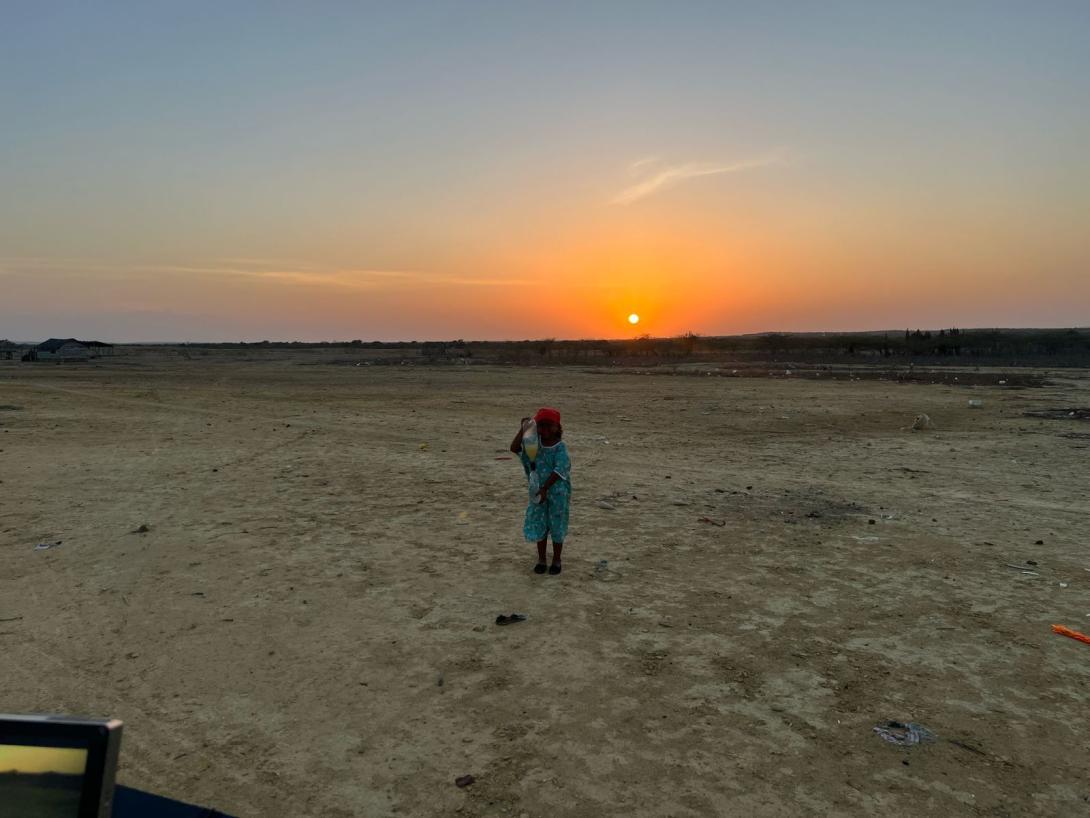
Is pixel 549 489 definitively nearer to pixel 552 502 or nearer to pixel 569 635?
pixel 552 502

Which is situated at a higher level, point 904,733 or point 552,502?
point 552,502

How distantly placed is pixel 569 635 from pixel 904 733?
7.26 ft

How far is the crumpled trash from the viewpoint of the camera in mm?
3652

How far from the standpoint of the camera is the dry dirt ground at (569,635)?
3354mm

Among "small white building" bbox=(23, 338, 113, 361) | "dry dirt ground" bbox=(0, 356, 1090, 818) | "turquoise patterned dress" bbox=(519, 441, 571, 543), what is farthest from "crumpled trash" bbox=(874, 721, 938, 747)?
"small white building" bbox=(23, 338, 113, 361)

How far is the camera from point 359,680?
428 cm

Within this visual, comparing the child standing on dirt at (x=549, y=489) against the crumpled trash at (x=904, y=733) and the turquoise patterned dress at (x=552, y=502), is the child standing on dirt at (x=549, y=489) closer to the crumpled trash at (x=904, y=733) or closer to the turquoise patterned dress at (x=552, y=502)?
the turquoise patterned dress at (x=552, y=502)

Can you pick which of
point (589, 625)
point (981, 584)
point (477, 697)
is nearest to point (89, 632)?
point (477, 697)

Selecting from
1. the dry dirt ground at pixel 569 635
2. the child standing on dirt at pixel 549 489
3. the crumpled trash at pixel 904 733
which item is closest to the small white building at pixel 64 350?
the dry dirt ground at pixel 569 635

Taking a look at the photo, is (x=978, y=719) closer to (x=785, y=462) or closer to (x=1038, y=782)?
(x=1038, y=782)

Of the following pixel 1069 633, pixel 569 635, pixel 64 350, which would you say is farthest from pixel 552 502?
pixel 64 350

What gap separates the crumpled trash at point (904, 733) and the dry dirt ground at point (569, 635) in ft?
0.23

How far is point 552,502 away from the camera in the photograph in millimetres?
6250

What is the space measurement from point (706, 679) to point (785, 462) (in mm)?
8806
